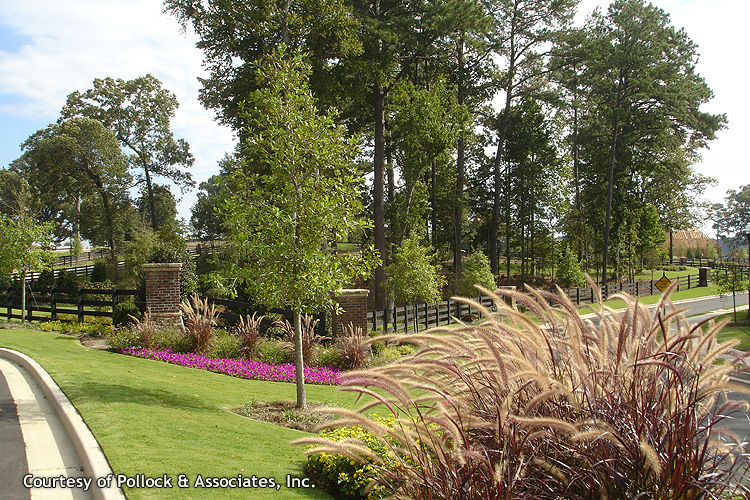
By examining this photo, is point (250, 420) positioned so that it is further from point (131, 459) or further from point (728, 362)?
point (728, 362)

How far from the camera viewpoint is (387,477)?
146 inches

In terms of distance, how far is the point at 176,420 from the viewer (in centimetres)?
711

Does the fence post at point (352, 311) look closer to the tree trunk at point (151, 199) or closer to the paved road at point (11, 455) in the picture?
the paved road at point (11, 455)

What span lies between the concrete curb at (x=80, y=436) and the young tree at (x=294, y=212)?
10.3 ft

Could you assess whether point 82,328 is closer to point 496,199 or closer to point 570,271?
point 496,199

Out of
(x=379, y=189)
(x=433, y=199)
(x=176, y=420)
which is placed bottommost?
(x=176, y=420)

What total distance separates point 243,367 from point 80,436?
20.8 ft

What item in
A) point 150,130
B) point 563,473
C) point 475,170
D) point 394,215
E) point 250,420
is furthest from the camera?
point 150,130

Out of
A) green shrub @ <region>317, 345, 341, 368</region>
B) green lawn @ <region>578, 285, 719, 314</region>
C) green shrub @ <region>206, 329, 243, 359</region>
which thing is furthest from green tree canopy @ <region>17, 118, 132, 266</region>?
green lawn @ <region>578, 285, 719, 314</region>

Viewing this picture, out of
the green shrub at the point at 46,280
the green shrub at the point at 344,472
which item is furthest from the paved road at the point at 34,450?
the green shrub at the point at 46,280

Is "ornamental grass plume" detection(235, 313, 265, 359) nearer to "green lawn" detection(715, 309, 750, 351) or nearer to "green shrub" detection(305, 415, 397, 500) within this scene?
"green shrub" detection(305, 415, 397, 500)

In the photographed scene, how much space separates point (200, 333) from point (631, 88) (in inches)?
1425

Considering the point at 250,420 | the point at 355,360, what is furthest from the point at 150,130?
the point at 250,420

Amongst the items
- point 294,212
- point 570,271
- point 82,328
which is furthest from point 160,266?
point 570,271
